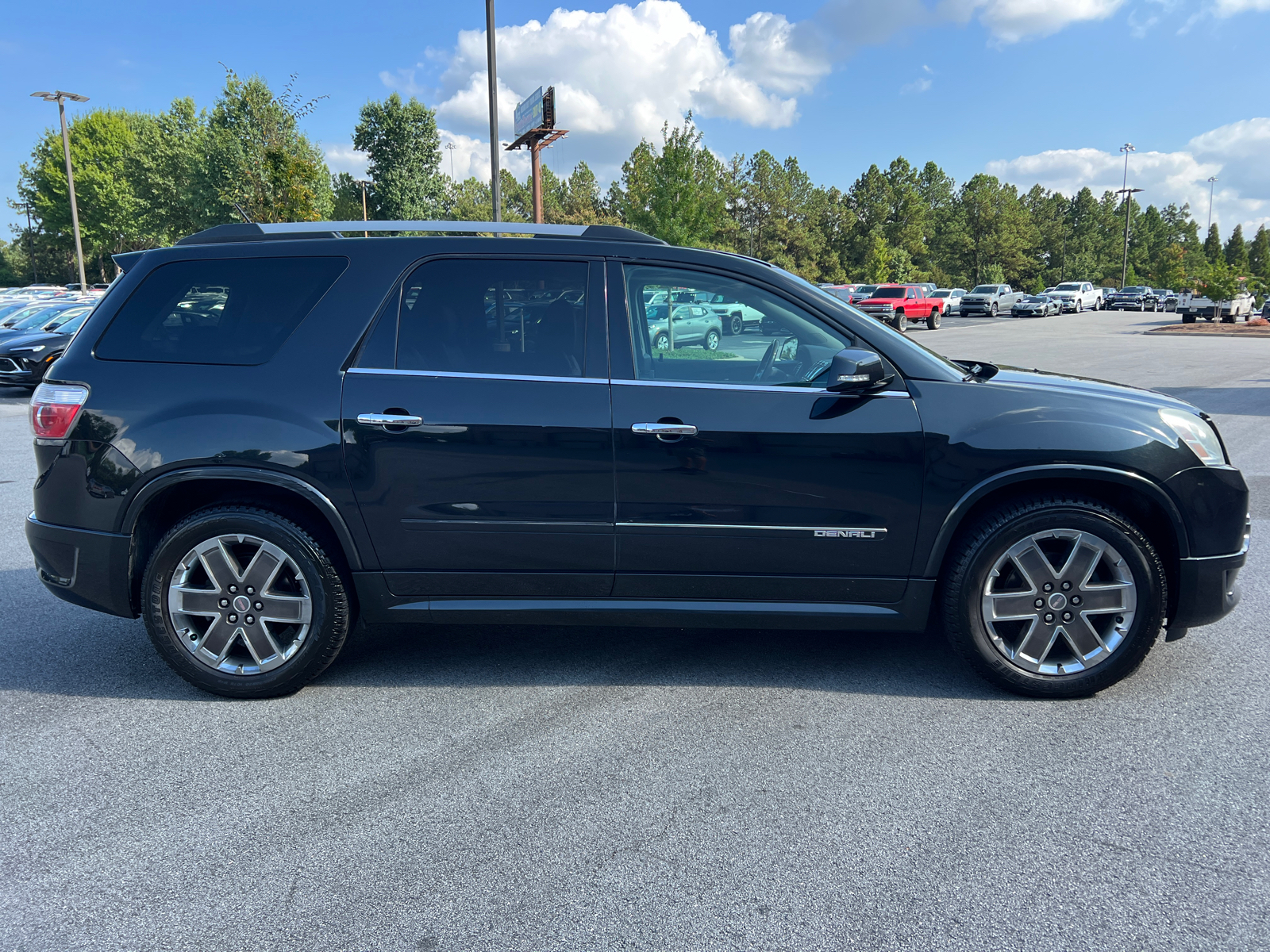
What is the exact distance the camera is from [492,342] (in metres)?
3.68

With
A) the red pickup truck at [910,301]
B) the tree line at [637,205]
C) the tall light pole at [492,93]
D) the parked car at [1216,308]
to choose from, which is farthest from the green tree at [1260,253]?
the tall light pole at [492,93]

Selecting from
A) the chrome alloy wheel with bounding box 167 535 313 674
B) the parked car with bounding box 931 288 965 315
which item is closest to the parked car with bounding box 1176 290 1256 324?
the parked car with bounding box 931 288 965 315

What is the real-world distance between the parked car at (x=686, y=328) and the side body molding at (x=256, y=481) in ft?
4.83

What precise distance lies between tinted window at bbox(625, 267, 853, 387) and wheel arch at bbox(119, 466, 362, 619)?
1404 mm

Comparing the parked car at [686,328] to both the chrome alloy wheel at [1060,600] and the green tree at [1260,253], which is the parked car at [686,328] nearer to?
the chrome alloy wheel at [1060,600]

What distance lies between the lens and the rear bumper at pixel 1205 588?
11.9ft

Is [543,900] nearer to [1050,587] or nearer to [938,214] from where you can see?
[1050,587]

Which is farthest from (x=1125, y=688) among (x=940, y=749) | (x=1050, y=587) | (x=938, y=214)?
(x=938, y=214)

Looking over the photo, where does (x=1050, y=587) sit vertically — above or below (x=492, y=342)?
below

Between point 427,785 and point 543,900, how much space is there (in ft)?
2.53

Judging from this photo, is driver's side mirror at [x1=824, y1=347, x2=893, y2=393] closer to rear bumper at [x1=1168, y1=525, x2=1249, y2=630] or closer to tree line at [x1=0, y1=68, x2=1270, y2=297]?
rear bumper at [x1=1168, y1=525, x2=1249, y2=630]

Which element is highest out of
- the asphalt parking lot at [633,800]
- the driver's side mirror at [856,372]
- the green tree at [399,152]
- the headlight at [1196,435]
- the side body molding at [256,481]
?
the green tree at [399,152]

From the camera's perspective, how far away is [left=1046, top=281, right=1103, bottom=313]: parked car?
60281 millimetres

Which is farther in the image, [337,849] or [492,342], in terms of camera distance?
[492,342]
